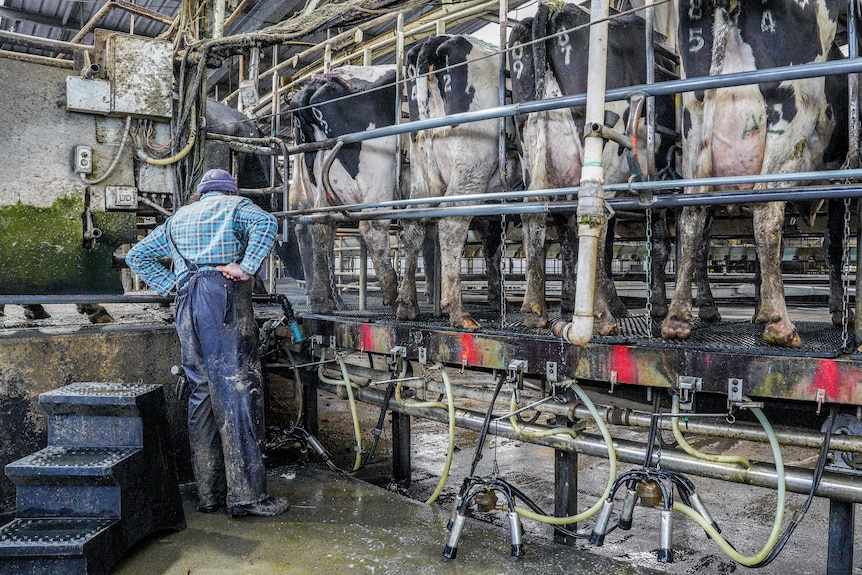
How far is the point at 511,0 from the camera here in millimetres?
7289

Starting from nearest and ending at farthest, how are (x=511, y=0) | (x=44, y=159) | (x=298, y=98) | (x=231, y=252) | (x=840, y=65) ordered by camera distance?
(x=840, y=65), (x=231, y=252), (x=44, y=159), (x=298, y=98), (x=511, y=0)

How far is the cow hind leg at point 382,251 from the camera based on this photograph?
18.2 feet

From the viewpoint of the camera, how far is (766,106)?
10.8ft

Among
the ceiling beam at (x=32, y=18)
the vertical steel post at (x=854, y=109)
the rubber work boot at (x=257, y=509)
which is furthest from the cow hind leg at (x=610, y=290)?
the ceiling beam at (x=32, y=18)

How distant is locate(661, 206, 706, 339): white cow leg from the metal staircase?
288 cm

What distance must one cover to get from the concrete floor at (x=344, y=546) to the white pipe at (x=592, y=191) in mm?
1230

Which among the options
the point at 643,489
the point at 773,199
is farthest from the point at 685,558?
the point at 773,199

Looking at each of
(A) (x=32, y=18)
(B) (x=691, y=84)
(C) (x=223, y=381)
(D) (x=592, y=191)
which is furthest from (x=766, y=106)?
(A) (x=32, y=18)

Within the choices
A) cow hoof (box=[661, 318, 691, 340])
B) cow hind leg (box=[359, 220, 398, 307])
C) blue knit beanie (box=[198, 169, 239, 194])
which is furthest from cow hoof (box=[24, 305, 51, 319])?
cow hoof (box=[661, 318, 691, 340])

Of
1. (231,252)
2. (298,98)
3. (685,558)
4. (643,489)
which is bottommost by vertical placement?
(685,558)

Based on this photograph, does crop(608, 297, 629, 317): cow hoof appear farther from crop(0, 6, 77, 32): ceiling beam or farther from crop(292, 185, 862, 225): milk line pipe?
crop(0, 6, 77, 32): ceiling beam

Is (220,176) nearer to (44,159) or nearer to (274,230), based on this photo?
(274,230)

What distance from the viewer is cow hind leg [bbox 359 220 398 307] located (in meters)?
5.54

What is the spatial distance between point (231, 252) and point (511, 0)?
489 cm
